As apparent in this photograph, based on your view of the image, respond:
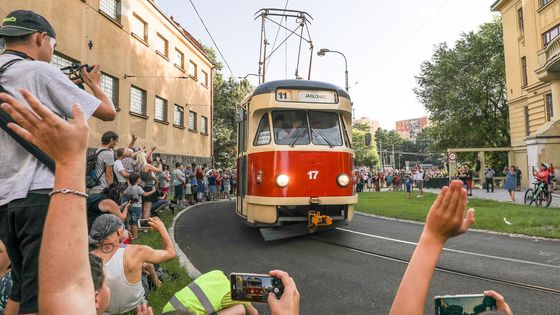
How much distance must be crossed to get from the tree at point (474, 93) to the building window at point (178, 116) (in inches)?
921

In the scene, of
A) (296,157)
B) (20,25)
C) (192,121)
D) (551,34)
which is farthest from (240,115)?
(551,34)

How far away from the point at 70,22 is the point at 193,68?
13847mm

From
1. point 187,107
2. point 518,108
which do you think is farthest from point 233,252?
point 518,108

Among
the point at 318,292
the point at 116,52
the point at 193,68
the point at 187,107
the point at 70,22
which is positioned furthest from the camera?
the point at 193,68

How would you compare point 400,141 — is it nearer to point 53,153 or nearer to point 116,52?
point 116,52

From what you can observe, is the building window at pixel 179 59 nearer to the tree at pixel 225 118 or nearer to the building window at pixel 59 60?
the building window at pixel 59 60

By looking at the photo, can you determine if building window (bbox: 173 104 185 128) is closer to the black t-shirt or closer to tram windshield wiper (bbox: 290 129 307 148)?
tram windshield wiper (bbox: 290 129 307 148)

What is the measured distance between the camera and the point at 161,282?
5.09 metres

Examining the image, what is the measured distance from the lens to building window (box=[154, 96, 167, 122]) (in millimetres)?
21381

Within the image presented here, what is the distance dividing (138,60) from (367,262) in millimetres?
16223

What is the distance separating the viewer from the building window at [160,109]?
21381 millimetres

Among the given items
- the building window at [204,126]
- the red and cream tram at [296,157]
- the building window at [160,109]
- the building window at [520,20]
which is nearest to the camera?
the red and cream tram at [296,157]

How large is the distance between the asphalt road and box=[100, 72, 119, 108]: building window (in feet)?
29.2

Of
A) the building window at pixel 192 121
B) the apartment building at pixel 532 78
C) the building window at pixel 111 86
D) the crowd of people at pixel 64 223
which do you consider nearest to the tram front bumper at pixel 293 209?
the crowd of people at pixel 64 223
